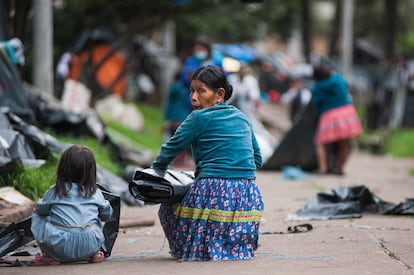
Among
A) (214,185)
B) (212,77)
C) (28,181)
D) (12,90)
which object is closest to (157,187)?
(214,185)

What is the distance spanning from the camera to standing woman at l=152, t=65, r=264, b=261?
6.50 metres

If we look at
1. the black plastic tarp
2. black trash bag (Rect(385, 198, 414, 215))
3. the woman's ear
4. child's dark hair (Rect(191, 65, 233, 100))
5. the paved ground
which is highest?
child's dark hair (Rect(191, 65, 233, 100))

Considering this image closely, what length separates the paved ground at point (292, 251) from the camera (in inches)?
245

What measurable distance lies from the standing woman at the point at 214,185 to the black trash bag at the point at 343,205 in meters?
2.75

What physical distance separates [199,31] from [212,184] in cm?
2368

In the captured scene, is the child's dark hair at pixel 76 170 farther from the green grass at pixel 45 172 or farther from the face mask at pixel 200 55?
the face mask at pixel 200 55

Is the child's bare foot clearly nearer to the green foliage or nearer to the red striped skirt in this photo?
the green foliage

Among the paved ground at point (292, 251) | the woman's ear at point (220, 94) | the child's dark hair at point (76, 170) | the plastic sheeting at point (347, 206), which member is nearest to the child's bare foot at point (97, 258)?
the paved ground at point (292, 251)

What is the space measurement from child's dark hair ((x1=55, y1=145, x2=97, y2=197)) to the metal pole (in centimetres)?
752

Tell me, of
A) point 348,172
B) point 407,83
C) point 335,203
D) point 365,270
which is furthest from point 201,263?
point 407,83

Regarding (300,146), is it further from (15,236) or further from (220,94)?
(15,236)

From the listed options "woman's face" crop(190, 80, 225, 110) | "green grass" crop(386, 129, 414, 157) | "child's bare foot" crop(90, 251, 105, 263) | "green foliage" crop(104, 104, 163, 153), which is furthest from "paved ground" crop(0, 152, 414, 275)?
"green grass" crop(386, 129, 414, 157)

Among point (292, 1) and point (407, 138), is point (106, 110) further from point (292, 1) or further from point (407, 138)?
point (292, 1)

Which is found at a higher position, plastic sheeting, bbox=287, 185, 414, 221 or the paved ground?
the paved ground
